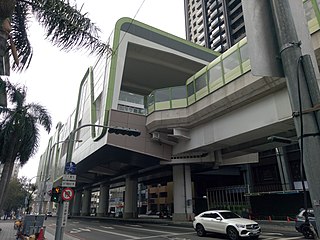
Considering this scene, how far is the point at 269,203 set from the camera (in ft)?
85.4

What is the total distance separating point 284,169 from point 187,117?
69.2 ft

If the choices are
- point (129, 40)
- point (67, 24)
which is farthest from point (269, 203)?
point (67, 24)

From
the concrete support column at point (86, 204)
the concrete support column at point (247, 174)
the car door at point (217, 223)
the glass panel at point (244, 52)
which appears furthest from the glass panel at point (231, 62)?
the concrete support column at point (86, 204)

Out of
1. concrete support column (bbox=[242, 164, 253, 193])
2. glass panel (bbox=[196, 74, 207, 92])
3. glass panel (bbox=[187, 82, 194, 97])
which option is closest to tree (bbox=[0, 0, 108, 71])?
glass panel (bbox=[196, 74, 207, 92])

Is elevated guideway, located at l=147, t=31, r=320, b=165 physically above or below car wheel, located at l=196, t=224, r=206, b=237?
above

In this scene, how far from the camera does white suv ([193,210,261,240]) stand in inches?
504

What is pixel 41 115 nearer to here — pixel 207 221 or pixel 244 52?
pixel 207 221

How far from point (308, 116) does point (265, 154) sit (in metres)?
42.3

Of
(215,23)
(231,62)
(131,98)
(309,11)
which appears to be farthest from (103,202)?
(215,23)

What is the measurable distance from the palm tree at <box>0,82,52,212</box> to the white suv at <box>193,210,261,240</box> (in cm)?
1311

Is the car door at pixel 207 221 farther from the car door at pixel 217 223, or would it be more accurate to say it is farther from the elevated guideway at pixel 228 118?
the elevated guideway at pixel 228 118

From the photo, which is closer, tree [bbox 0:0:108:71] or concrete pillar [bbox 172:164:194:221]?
tree [bbox 0:0:108:71]

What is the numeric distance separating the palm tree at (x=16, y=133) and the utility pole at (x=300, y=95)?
61.9 ft

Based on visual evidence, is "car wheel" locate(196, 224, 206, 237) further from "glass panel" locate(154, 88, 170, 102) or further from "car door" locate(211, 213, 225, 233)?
"glass panel" locate(154, 88, 170, 102)
